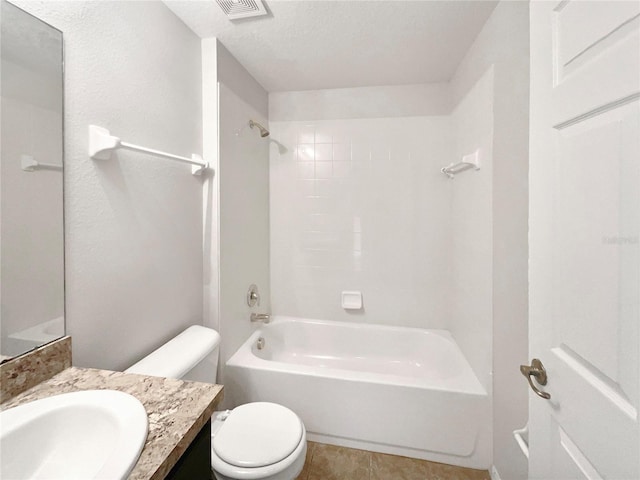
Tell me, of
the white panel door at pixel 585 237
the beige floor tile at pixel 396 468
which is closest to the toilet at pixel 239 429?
the beige floor tile at pixel 396 468

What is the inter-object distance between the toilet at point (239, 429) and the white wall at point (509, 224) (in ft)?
3.27

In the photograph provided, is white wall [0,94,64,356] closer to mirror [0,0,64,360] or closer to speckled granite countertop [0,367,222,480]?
mirror [0,0,64,360]

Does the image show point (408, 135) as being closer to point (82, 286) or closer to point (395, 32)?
point (395, 32)

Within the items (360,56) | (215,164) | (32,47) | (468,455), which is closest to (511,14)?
(360,56)

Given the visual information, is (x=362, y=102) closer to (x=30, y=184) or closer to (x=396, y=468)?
(x=30, y=184)

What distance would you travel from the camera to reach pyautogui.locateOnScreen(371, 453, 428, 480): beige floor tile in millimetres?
1444

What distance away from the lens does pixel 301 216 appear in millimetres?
2391

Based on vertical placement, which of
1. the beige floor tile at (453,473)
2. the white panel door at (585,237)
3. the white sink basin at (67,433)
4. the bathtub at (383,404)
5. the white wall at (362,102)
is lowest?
the beige floor tile at (453,473)

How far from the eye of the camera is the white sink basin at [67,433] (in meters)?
0.58

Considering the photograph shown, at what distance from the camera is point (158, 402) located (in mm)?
677

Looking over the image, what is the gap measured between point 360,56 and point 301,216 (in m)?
1.25

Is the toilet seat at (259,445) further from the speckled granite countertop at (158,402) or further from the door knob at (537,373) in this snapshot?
the door knob at (537,373)

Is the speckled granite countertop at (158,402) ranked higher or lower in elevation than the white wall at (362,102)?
lower

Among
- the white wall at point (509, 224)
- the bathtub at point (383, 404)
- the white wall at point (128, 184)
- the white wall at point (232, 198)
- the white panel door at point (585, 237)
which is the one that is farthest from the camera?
the white wall at point (232, 198)
